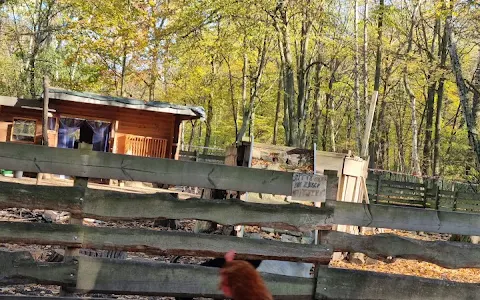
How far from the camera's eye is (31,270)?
3617mm

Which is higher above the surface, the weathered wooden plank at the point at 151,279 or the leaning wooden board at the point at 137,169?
the leaning wooden board at the point at 137,169

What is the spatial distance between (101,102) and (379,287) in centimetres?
1421

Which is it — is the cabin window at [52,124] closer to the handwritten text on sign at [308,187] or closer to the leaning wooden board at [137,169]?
the leaning wooden board at [137,169]

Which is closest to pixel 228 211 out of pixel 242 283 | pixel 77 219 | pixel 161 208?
pixel 161 208

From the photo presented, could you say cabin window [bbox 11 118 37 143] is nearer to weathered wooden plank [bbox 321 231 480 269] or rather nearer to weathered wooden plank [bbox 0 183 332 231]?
weathered wooden plank [bbox 0 183 332 231]

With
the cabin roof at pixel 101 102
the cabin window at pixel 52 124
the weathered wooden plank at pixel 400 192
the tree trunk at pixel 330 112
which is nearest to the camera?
the cabin roof at pixel 101 102

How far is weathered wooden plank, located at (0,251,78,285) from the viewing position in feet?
11.7

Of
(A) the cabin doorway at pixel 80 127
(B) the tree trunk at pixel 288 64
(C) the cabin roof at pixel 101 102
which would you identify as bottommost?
(A) the cabin doorway at pixel 80 127

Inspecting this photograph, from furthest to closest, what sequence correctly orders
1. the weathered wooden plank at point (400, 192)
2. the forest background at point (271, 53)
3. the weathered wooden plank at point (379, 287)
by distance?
1. the weathered wooden plank at point (400, 192)
2. the forest background at point (271, 53)
3. the weathered wooden plank at point (379, 287)

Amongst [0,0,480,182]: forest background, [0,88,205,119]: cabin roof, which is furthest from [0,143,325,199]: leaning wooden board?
[0,88,205,119]: cabin roof

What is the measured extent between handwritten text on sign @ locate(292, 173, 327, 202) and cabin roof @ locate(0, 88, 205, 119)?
13.6 meters

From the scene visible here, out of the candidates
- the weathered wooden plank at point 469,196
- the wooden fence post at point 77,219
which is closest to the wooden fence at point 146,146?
the weathered wooden plank at point 469,196

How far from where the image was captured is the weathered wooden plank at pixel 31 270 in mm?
3580

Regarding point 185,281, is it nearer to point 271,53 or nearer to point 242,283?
point 242,283
